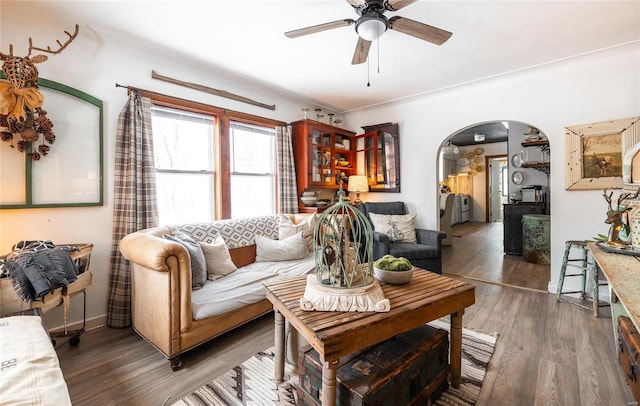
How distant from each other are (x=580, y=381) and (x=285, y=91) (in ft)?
13.1

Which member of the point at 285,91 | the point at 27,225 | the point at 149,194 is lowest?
the point at 27,225

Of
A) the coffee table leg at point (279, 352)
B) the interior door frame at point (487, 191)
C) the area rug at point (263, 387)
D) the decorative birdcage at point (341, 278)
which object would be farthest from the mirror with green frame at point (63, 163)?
the interior door frame at point (487, 191)

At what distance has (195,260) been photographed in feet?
7.45

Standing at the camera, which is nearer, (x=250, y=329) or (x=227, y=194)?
(x=250, y=329)

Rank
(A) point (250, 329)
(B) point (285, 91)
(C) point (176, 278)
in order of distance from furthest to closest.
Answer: (B) point (285, 91) → (A) point (250, 329) → (C) point (176, 278)

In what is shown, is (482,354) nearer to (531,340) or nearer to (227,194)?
(531,340)

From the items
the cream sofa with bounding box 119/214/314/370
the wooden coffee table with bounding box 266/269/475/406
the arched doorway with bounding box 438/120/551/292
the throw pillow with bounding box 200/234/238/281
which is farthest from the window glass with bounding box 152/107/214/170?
the arched doorway with bounding box 438/120/551/292

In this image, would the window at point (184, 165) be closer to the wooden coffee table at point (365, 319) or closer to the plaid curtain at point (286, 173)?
the plaid curtain at point (286, 173)

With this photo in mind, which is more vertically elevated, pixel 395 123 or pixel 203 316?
pixel 395 123

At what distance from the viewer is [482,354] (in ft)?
6.49

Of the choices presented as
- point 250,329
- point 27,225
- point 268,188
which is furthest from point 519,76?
point 27,225

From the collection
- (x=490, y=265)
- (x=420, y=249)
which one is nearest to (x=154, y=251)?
(x=420, y=249)

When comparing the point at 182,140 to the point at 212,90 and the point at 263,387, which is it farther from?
the point at 263,387

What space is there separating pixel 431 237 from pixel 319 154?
1.99m
